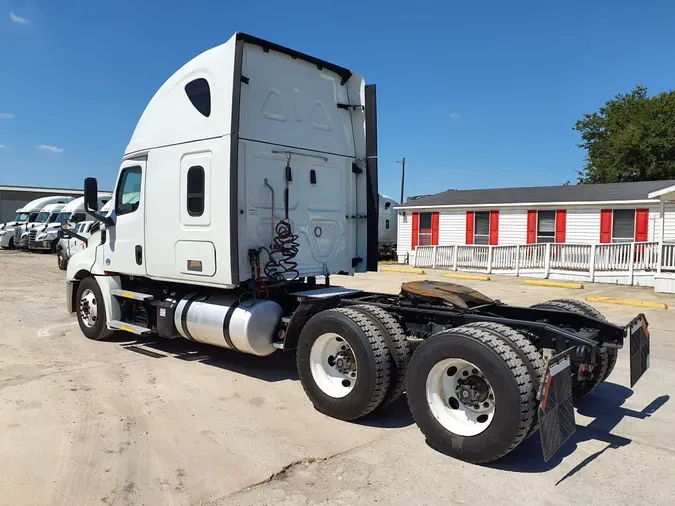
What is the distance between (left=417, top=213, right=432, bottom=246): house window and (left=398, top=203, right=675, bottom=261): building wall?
614 mm

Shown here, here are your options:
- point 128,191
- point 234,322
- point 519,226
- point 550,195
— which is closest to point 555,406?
point 234,322

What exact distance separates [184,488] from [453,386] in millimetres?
2148

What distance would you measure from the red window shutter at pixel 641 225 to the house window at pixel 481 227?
599cm

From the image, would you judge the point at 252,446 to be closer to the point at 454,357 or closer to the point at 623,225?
the point at 454,357

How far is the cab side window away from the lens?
24.3ft

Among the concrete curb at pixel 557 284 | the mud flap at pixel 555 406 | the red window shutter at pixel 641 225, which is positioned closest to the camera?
the mud flap at pixel 555 406

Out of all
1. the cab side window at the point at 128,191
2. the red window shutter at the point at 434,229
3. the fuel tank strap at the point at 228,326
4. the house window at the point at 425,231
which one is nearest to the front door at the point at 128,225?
the cab side window at the point at 128,191

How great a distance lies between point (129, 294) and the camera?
7.64 meters

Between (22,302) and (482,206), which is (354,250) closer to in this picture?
(22,302)

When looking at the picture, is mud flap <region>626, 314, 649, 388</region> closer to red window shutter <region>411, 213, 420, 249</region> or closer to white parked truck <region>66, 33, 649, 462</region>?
white parked truck <region>66, 33, 649, 462</region>

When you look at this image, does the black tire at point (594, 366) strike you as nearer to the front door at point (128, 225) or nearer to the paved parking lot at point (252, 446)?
the paved parking lot at point (252, 446)

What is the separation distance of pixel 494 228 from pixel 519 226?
3.77 ft

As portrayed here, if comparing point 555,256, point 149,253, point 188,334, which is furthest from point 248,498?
point 555,256

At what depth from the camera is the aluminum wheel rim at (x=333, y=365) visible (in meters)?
5.21
